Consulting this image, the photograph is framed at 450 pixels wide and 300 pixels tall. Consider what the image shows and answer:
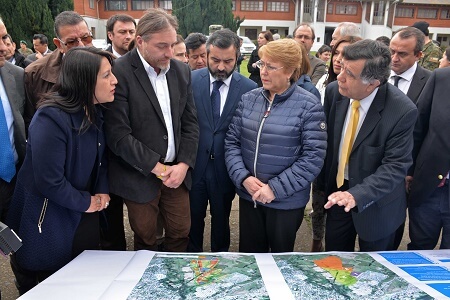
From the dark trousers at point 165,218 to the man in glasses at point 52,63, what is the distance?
3.21 feet

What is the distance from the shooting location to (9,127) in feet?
7.88

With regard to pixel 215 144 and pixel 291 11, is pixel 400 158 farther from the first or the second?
pixel 291 11

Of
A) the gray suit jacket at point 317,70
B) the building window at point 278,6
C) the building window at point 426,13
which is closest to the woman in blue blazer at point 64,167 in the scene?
the gray suit jacket at point 317,70

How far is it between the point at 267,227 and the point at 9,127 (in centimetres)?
182

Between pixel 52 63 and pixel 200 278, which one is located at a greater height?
pixel 52 63

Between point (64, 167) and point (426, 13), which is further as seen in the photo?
point (426, 13)

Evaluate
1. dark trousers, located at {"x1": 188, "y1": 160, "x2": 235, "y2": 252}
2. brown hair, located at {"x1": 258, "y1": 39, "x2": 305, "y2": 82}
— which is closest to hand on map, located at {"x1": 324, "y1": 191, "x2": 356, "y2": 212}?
brown hair, located at {"x1": 258, "y1": 39, "x2": 305, "y2": 82}

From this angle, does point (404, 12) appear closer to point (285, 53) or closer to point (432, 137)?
point (432, 137)

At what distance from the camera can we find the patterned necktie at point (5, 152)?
2328 mm

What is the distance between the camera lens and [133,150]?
7.66 feet

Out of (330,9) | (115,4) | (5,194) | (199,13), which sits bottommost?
(5,194)

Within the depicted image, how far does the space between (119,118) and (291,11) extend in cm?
4075

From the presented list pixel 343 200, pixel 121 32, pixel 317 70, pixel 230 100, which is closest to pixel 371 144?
pixel 343 200

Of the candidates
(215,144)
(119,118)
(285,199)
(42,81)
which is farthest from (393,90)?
(42,81)
